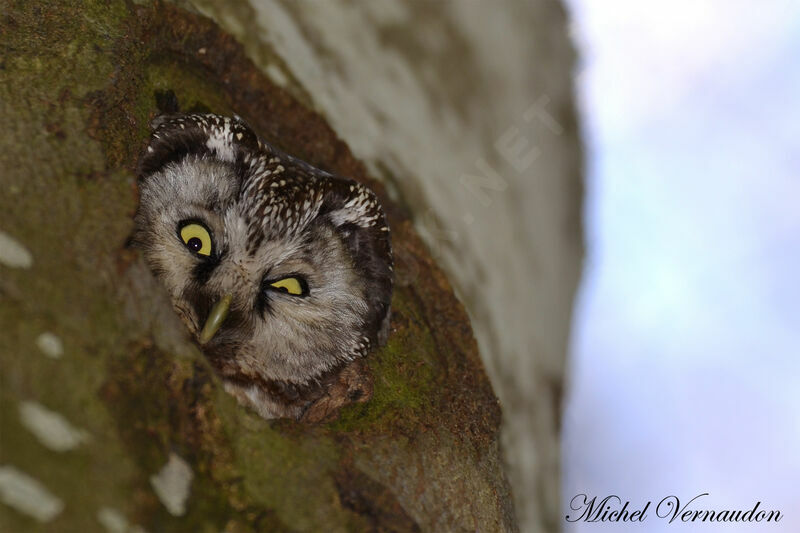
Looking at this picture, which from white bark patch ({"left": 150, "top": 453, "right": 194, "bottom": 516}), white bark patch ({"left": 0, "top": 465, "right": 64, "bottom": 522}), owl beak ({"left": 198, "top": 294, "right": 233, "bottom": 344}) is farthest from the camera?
owl beak ({"left": 198, "top": 294, "right": 233, "bottom": 344})

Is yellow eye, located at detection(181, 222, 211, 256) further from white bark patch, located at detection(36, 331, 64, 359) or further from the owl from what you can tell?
white bark patch, located at detection(36, 331, 64, 359)

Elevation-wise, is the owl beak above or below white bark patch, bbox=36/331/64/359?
above

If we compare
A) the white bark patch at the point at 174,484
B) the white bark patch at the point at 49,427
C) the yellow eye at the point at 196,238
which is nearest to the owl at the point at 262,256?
the yellow eye at the point at 196,238

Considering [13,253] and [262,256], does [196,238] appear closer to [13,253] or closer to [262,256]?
[262,256]

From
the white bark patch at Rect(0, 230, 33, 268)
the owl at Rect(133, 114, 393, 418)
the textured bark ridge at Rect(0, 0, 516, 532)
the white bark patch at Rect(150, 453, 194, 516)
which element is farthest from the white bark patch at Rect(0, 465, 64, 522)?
the owl at Rect(133, 114, 393, 418)

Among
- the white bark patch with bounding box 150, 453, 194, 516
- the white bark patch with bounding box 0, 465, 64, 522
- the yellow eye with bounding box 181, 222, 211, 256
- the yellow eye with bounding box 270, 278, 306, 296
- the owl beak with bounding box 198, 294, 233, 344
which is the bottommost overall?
the white bark patch with bounding box 0, 465, 64, 522

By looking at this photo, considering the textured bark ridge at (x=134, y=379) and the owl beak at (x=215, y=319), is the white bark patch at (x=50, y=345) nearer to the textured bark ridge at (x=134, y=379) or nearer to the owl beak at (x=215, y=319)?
the textured bark ridge at (x=134, y=379)

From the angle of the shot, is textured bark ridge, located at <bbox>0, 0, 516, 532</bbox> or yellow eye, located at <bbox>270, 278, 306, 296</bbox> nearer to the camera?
textured bark ridge, located at <bbox>0, 0, 516, 532</bbox>
